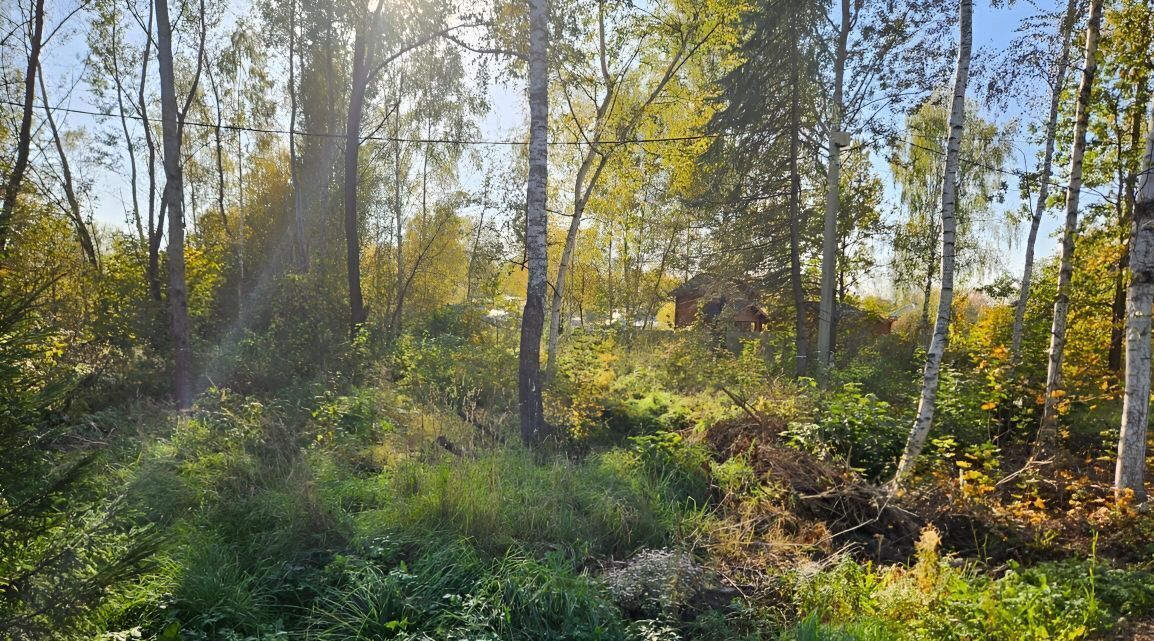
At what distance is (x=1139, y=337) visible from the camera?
5.79 metres

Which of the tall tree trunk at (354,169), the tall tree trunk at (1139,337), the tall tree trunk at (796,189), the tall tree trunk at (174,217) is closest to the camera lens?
the tall tree trunk at (1139,337)

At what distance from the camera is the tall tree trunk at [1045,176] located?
9930 millimetres

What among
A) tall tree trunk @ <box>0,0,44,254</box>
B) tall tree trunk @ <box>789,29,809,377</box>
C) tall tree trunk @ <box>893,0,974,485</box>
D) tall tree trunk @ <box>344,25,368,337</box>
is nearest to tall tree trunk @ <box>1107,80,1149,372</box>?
tall tree trunk @ <box>893,0,974,485</box>

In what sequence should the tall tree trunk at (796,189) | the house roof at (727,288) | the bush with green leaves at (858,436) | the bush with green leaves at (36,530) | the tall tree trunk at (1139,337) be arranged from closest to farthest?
the bush with green leaves at (36,530) → the tall tree trunk at (1139,337) → the bush with green leaves at (858,436) → the tall tree trunk at (796,189) → the house roof at (727,288)

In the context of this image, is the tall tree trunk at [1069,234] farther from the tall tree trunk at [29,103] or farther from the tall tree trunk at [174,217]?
the tall tree trunk at [29,103]

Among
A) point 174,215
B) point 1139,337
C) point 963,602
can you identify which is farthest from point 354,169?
point 1139,337

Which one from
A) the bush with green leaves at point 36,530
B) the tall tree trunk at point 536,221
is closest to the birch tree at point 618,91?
the tall tree trunk at point 536,221

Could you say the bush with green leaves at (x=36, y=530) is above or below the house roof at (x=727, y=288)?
below

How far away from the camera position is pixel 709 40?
36.2ft

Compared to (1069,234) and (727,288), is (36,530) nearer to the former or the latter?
(1069,234)

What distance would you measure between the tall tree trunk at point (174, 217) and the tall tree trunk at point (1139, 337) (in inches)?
472

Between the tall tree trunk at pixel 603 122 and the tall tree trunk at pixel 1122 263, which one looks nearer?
the tall tree trunk at pixel 1122 263

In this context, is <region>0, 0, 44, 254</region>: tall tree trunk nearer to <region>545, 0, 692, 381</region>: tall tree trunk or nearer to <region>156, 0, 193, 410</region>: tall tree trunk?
<region>156, 0, 193, 410</region>: tall tree trunk

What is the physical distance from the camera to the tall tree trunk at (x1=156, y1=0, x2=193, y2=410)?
9117mm
